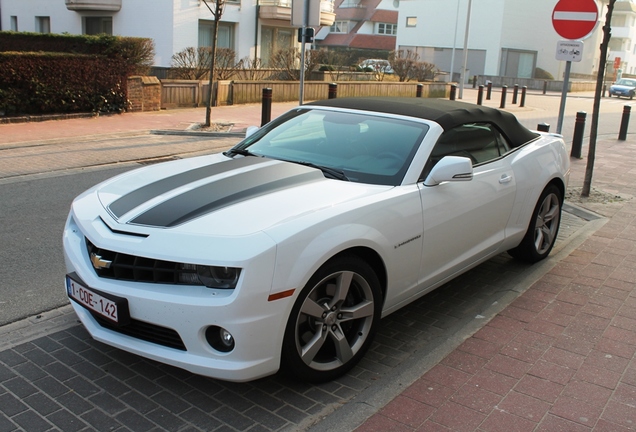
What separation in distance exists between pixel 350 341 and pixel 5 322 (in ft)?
7.72

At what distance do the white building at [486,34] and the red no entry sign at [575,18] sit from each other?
45322 mm

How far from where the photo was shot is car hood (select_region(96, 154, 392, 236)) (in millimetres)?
3365

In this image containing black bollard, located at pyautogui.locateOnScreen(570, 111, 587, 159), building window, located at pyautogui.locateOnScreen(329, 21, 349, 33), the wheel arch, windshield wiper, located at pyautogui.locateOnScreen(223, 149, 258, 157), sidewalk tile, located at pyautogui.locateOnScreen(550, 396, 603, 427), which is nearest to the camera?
sidewalk tile, located at pyautogui.locateOnScreen(550, 396, 603, 427)

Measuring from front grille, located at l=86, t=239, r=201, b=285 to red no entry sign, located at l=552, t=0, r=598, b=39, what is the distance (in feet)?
23.4

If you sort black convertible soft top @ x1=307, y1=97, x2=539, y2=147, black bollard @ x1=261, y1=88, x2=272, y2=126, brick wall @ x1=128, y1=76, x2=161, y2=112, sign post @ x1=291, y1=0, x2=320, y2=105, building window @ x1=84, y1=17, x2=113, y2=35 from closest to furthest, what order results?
black convertible soft top @ x1=307, y1=97, x2=539, y2=147, sign post @ x1=291, y1=0, x2=320, y2=105, black bollard @ x1=261, y1=88, x2=272, y2=126, brick wall @ x1=128, y1=76, x2=161, y2=112, building window @ x1=84, y1=17, x2=113, y2=35

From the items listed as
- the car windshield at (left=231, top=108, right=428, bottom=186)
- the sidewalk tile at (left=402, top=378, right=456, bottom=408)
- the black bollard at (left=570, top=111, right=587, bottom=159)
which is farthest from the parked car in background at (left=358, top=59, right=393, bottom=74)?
the sidewalk tile at (left=402, top=378, right=456, bottom=408)

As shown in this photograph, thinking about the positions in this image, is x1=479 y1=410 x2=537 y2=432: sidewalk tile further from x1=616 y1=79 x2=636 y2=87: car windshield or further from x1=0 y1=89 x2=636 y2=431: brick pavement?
x1=616 y1=79 x2=636 y2=87: car windshield

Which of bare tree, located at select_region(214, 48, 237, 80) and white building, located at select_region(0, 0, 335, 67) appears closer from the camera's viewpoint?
bare tree, located at select_region(214, 48, 237, 80)

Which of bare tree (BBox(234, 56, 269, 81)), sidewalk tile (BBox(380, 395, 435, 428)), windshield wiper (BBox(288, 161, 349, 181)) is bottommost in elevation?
sidewalk tile (BBox(380, 395, 435, 428))

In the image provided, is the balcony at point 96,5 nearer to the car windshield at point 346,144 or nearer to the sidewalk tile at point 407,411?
the car windshield at point 346,144

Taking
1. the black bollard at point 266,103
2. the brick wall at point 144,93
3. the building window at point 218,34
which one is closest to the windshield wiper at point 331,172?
the black bollard at point 266,103

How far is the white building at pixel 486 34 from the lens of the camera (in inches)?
2186

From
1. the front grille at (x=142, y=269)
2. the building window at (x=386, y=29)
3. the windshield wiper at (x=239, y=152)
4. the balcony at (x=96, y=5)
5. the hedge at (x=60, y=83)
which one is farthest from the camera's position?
the building window at (x=386, y=29)

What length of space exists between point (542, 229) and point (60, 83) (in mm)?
12348
